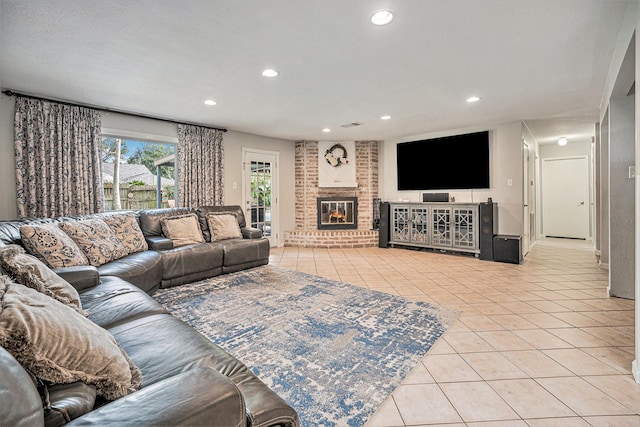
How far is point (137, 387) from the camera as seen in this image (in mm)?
938

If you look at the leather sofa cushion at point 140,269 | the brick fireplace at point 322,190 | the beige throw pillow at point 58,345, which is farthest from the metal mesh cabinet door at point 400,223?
the beige throw pillow at point 58,345

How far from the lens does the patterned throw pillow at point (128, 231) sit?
3298mm

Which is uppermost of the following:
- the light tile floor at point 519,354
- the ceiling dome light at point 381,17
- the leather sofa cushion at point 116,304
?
the ceiling dome light at point 381,17

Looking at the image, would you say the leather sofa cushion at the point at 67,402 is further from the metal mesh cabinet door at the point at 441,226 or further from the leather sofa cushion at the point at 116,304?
the metal mesh cabinet door at the point at 441,226

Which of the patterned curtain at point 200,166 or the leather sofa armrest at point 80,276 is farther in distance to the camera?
the patterned curtain at point 200,166

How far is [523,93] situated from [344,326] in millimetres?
3437

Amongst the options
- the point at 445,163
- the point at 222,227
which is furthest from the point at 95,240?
the point at 445,163

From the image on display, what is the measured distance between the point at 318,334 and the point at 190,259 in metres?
1.97

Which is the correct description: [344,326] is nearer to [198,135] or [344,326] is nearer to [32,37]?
[32,37]

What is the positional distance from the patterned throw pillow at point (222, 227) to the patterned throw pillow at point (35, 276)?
2.70 m

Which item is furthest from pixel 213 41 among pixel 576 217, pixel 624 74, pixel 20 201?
pixel 576 217

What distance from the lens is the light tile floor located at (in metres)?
1.45

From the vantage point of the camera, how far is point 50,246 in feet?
7.89

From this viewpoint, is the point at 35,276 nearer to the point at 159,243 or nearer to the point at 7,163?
the point at 159,243
